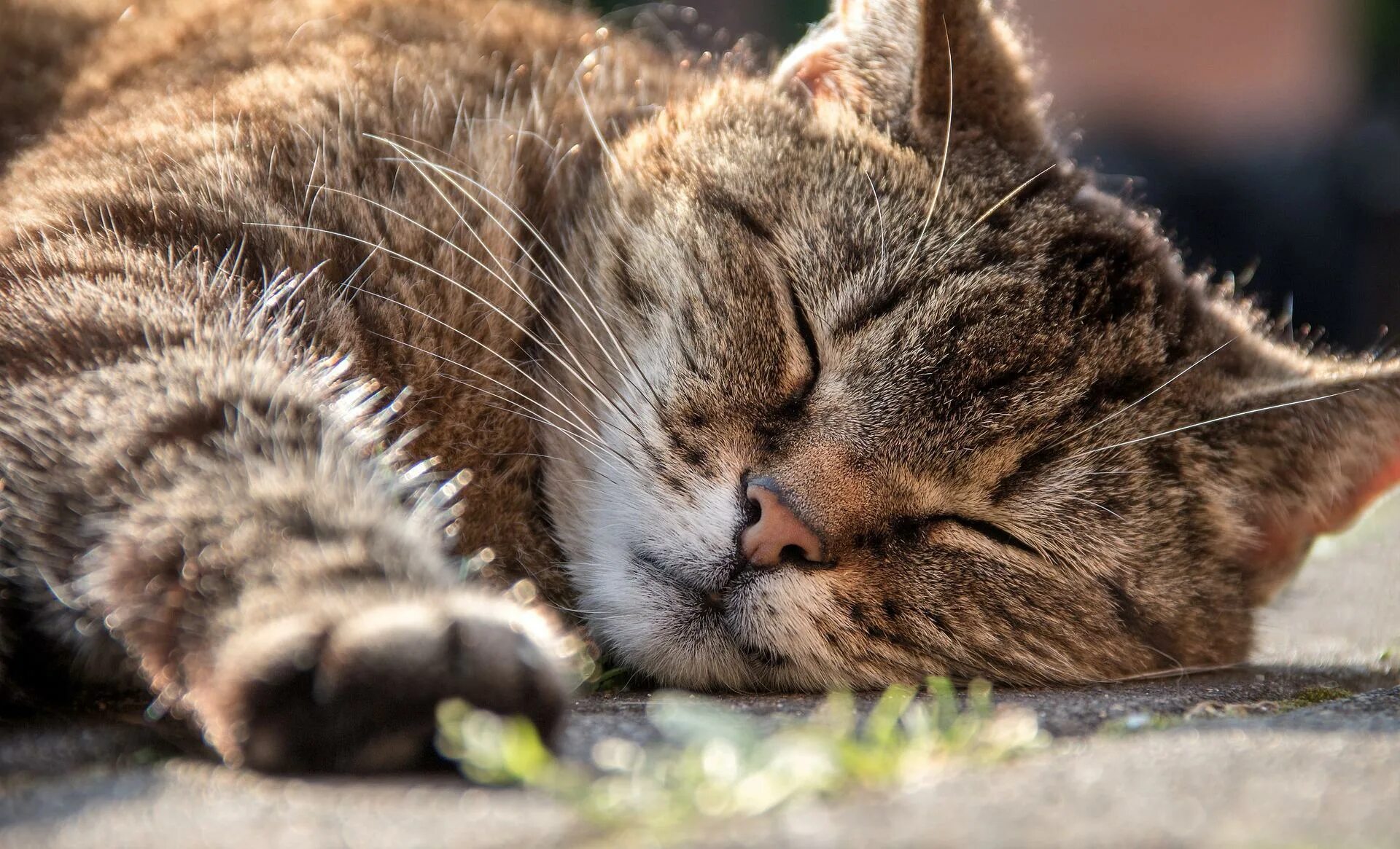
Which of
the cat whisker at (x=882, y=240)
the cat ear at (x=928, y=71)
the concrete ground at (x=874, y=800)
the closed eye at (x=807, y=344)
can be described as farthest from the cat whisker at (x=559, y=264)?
the concrete ground at (x=874, y=800)

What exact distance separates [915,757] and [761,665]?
0.77 metres

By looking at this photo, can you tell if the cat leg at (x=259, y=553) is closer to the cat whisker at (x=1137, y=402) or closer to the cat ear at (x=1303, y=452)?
the cat whisker at (x=1137, y=402)

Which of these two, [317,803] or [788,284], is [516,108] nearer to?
[788,284]

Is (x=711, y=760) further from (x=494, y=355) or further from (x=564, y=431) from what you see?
(x=494, y=355)

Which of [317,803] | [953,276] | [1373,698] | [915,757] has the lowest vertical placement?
[317,803]

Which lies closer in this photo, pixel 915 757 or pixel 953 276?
pixel 915 757

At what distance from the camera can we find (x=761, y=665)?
72.8 inches

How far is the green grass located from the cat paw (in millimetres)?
28

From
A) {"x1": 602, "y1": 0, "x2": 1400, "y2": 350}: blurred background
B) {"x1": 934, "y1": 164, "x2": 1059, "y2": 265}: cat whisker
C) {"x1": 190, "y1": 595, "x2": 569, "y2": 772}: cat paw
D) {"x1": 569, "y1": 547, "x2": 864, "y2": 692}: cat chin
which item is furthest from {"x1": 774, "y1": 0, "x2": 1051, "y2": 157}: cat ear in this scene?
{"x1": 190, "y1": 595, "x2": 569, "y2": 772}: cat paw

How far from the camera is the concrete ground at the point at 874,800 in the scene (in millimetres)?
907

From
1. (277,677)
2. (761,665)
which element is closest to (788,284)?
(761,665)

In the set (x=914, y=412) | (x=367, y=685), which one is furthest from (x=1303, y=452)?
(x=367, y=685)

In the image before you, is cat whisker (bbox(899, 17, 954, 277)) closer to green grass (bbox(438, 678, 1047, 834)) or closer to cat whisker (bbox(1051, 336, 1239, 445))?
cat whisker (bbox(1051, 336, 1239, 445))

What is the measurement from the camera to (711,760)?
1.02m
